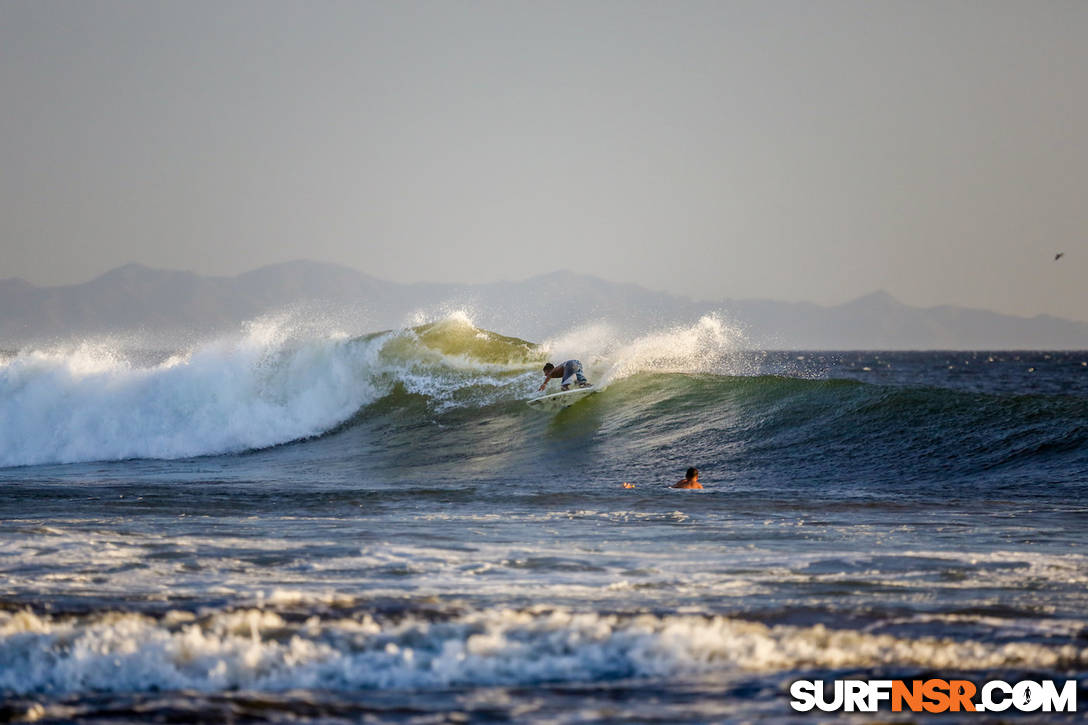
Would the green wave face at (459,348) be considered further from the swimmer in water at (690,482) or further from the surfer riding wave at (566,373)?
the swimmer in water at (690,482)

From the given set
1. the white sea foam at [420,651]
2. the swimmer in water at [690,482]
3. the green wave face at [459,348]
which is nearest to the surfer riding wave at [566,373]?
the green wave face at [459,348]

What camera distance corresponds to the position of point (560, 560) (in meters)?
7.43

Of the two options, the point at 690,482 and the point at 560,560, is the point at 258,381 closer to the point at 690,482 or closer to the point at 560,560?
the point at 690,482

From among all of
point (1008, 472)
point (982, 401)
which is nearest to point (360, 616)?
point (1008, 472)

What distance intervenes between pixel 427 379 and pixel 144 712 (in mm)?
20030

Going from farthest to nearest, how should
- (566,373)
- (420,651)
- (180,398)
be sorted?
(180,398) → (566,373) → (420,651)

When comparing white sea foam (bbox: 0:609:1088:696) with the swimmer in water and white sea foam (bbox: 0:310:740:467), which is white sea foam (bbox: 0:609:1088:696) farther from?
white sea foam (bbox: 0:310:740:467)

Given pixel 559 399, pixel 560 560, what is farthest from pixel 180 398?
pixel 560 560

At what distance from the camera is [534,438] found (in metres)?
18.4

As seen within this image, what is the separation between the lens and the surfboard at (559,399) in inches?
794

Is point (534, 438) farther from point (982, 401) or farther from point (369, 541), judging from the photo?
point (369, 541)

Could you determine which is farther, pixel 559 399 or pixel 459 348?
pixel 459 348

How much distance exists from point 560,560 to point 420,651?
2627mm

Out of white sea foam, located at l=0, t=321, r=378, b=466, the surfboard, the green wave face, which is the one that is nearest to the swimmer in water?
the surfboard
